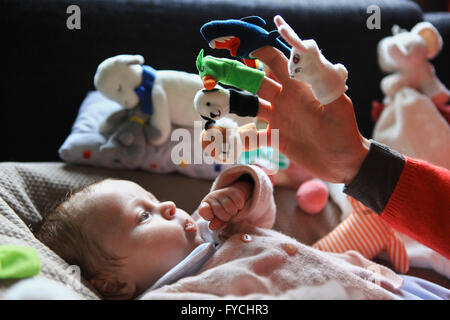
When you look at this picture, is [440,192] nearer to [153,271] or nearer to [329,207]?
[329,207]

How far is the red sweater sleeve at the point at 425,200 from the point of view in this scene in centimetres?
61

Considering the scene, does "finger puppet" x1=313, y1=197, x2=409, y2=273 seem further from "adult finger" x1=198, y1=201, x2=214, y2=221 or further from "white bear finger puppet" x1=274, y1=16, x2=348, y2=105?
"white bear finger puppet" x1=274, y1=16, x2=348, y2=105

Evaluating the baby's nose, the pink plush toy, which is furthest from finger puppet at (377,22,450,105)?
the baby's nose

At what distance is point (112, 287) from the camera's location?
689 mm

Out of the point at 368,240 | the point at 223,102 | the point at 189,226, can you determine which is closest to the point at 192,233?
the point at 189,226

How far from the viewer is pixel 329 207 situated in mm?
963

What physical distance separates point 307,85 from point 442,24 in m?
0.80

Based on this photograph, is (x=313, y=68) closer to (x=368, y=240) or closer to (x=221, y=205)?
(x=221, y=205)

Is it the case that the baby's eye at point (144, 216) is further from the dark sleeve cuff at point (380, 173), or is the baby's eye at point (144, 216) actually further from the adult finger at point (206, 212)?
the dark sleeve cuff at point (380, 173)

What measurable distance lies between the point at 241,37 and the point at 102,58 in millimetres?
452

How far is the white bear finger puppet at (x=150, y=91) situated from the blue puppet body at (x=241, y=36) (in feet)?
0.92

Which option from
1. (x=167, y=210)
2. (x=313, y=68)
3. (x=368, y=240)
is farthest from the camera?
(x=368, y=240)

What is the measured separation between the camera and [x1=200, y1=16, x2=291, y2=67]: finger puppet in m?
0.53

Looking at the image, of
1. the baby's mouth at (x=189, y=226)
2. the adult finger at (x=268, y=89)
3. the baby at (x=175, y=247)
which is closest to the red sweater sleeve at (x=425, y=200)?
the baby at (x=175, y=247)
